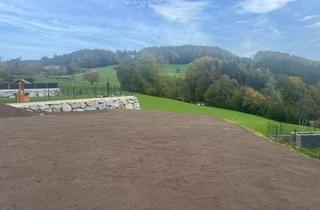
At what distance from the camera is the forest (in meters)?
41.8

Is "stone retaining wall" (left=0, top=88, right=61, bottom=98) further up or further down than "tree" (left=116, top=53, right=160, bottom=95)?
further down

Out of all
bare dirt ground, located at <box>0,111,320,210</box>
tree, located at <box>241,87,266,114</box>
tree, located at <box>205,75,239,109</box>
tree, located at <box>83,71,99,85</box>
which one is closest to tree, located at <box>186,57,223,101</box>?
tree, located at <box>205,75,239,109</box>

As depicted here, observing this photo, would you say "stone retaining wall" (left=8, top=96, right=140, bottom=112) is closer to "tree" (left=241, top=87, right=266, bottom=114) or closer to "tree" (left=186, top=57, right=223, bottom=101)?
"tree" (left=241, top=87, right=266, bottom=114)

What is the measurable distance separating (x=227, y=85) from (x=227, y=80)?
0.84 metres

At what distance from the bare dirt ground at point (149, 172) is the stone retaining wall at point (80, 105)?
251 inches

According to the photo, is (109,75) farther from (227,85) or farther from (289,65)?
(289,65)

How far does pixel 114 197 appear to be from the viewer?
17.3 ft

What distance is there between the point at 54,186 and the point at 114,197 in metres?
1.18

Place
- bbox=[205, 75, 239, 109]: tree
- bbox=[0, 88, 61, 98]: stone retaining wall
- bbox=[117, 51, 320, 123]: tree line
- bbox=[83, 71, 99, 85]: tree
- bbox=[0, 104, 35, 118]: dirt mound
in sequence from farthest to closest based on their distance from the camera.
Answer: bbox=[83, 71, 99, 85]: tree → bbox=[205, 75, 239, 109]: tree → bbox=[117, 51, 320, 123]: tree line → bbox=[0, 88, 61, 98]: stone retaining wall → bbox=[0, 104, 35, 118]: dirt mound

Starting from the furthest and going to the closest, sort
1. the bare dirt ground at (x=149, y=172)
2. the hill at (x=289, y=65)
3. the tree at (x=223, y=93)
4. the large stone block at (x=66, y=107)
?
the hill at (x=289, y=65) < the tree at (x=223, y=93) < the large stone block at (x=66, y=107) < the bare dirt ground at (x=149, y=172)

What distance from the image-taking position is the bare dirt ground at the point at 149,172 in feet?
17.0

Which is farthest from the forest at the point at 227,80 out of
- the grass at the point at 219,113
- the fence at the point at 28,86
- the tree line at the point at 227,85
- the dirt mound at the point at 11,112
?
the dirt mound at the point at 11,112

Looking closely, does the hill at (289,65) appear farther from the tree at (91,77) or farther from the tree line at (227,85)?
the tree at (91,77)

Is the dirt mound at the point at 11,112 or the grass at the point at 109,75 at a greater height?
the grass at the point at 109,75
